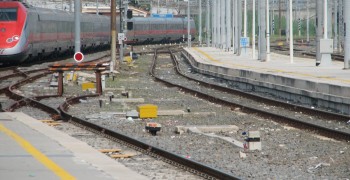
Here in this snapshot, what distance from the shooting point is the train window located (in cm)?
4691

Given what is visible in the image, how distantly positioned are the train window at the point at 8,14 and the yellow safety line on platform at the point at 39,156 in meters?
29.7

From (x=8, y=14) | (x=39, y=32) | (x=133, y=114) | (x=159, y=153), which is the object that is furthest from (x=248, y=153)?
(x=39, y=32)

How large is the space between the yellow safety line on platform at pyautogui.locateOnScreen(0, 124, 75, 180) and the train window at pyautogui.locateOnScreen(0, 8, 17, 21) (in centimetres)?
2971

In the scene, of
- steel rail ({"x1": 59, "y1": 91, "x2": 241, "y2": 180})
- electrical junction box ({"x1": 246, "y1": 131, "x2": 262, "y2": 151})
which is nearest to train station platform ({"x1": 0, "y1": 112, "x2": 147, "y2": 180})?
steel rail ({"x1": 59, "y1": 91, "x2": 241, "y2": 180})

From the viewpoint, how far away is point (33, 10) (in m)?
50.5

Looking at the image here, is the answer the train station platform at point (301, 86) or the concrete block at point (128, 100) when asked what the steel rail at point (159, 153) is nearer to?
the concrete block at point (128, 100)

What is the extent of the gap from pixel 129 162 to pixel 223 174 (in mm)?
2566

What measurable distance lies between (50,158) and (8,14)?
34.9 metres

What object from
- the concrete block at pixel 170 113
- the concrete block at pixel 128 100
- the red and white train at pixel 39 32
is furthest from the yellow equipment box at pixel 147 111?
the red and white train at pixel 39 32

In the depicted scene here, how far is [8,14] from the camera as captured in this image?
154 ft

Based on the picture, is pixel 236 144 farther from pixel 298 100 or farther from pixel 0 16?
pixel 0 16

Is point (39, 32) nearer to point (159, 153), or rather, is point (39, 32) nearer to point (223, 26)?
point (223, 26)

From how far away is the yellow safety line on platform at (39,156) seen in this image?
11.2 metres

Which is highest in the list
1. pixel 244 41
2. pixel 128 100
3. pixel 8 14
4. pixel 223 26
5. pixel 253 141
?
pixel 8 14
